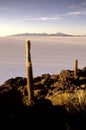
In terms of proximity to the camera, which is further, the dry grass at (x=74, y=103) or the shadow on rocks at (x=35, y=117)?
the dry grass at (x=74, y=103)

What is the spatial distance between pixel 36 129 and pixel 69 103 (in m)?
3.16

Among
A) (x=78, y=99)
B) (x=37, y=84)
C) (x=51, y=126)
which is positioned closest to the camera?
(x=51, y=126)

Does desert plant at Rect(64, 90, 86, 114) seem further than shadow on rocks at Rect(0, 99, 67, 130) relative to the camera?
Yes

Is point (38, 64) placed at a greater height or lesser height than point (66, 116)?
lesser

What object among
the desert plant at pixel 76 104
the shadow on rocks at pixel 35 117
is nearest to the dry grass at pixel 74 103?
A: the desert plant at pixel 76 104

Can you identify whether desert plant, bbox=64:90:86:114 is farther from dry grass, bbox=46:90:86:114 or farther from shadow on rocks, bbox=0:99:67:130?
shadow on rocks, bbox=0:99:67:130

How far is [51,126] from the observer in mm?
12086

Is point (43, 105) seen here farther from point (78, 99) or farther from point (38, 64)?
point (38, 64)

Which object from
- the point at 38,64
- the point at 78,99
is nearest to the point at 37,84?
the point at 78,99

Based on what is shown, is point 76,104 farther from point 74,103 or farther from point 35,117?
point 35,117

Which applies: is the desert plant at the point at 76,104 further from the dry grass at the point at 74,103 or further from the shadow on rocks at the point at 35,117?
the shadow on rocks at the point at 35,117

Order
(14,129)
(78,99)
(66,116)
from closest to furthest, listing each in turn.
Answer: (14,129) → (66,116) → (78,99)

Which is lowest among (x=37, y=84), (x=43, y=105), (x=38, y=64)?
(x=38, y=64)

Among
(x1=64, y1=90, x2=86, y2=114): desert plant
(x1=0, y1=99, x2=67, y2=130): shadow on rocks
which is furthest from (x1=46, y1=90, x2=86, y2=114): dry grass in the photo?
(x1=0, y1=99, x2=67, y2=130): shadow on rocks
